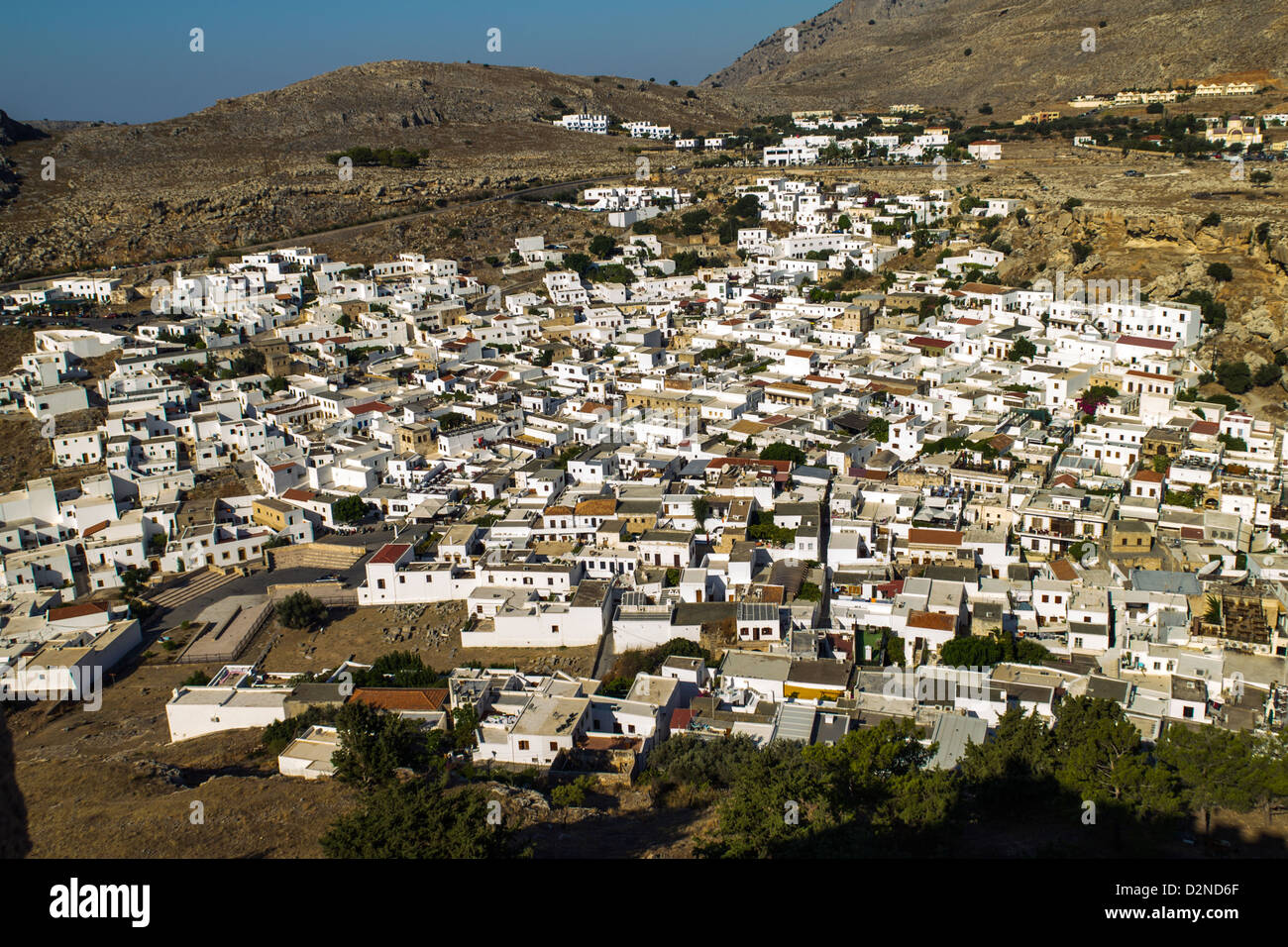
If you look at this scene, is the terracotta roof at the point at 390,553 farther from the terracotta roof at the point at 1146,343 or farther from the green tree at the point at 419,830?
the terracotta roof at the point at 1146,343

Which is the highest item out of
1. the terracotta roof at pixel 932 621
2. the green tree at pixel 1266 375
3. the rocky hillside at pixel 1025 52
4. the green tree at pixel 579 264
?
the rocky hillside at pixel 1025 52

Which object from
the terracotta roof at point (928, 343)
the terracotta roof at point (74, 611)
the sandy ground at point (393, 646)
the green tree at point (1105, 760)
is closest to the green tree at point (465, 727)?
the sandy ground at point (393, 646)

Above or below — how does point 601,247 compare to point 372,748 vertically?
above

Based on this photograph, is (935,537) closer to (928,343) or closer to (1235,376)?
(928,343)

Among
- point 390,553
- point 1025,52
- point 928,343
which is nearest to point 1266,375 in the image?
point 928,343

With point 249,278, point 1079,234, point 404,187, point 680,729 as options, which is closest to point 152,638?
point 680,729

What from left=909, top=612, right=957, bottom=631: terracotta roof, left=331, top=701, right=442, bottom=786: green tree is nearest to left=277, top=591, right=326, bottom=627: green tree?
left=331, top=701, right=442, bottom=786: green tree

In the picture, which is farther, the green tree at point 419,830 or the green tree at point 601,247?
the green tree at point 601,247
